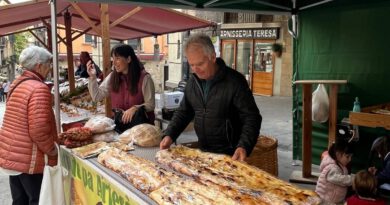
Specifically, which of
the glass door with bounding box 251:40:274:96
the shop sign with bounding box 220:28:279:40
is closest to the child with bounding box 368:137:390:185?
the shop sign with bounding box 220:28:279:40

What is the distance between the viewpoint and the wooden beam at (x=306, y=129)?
4.48 meters

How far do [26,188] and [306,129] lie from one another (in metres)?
3.19

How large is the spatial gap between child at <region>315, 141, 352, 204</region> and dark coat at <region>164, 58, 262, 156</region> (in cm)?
144

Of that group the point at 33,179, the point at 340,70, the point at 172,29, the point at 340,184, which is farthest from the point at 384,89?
the point at 172,29

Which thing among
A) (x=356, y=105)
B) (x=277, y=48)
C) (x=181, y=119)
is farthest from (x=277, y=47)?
(x=181, y=119)

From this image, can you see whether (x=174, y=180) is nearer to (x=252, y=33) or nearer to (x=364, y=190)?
(x=364, y=190)

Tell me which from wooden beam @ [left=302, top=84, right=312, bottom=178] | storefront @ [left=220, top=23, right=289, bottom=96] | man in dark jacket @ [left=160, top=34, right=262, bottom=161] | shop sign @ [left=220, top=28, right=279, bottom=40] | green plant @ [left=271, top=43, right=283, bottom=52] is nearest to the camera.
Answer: man in dark jacket @ [left=160, top=34, right=262, bottom=161]

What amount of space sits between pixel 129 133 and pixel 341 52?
9.69 feet

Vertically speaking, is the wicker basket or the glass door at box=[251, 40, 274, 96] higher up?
the glass door at box=[251, 40, 274, 96]

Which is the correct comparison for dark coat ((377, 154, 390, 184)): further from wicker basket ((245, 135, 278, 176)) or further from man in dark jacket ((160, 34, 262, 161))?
man in dark jacket ((160, 34, 262, 161))

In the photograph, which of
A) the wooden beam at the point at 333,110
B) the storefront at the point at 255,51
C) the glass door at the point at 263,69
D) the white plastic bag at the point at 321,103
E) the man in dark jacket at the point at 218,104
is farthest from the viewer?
the glass door at the point at 263,69

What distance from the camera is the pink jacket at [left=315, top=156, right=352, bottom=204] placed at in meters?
3.48

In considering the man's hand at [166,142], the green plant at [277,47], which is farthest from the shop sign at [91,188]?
the green plant at [277,47]

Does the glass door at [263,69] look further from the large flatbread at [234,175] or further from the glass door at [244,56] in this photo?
the large flatbread at [234,175]
